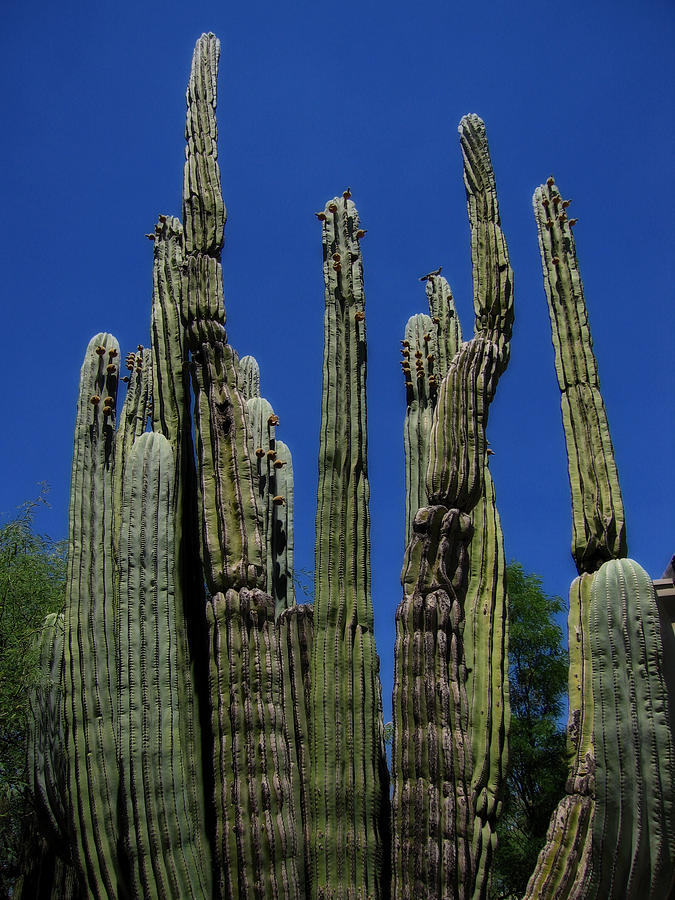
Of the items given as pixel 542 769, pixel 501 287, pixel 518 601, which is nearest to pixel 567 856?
pixel 501 287

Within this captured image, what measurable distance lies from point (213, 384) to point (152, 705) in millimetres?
1707

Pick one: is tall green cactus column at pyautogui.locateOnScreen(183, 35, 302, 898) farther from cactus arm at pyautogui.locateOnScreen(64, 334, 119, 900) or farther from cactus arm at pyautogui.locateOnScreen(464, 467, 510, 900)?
cactus arm at pyautogui.locateOnScreen(464, 467, 510, 900)

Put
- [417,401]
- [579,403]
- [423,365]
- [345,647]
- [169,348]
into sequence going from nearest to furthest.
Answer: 1. [345,647]
2. [169,348]
3. [579,403]
4. [417,401]
5. [423,365]

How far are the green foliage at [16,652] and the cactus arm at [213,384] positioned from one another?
105 inches

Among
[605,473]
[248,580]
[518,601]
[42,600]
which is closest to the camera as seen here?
[248,580]

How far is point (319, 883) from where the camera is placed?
154 inches

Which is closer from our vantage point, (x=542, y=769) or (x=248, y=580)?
(x=248, y=580)

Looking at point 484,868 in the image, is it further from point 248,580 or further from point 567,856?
point 248,580

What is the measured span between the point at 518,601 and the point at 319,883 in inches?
351

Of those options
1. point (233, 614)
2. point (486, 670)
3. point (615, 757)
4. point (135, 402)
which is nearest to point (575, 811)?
point (615, 757)

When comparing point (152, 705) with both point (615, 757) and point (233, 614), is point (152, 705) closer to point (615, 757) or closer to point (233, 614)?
point (233, 614)

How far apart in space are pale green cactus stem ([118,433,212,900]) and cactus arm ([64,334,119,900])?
0.13 meters

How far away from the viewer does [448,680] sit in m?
4.09

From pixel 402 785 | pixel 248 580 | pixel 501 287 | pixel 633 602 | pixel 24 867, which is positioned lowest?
pixel 24 867
